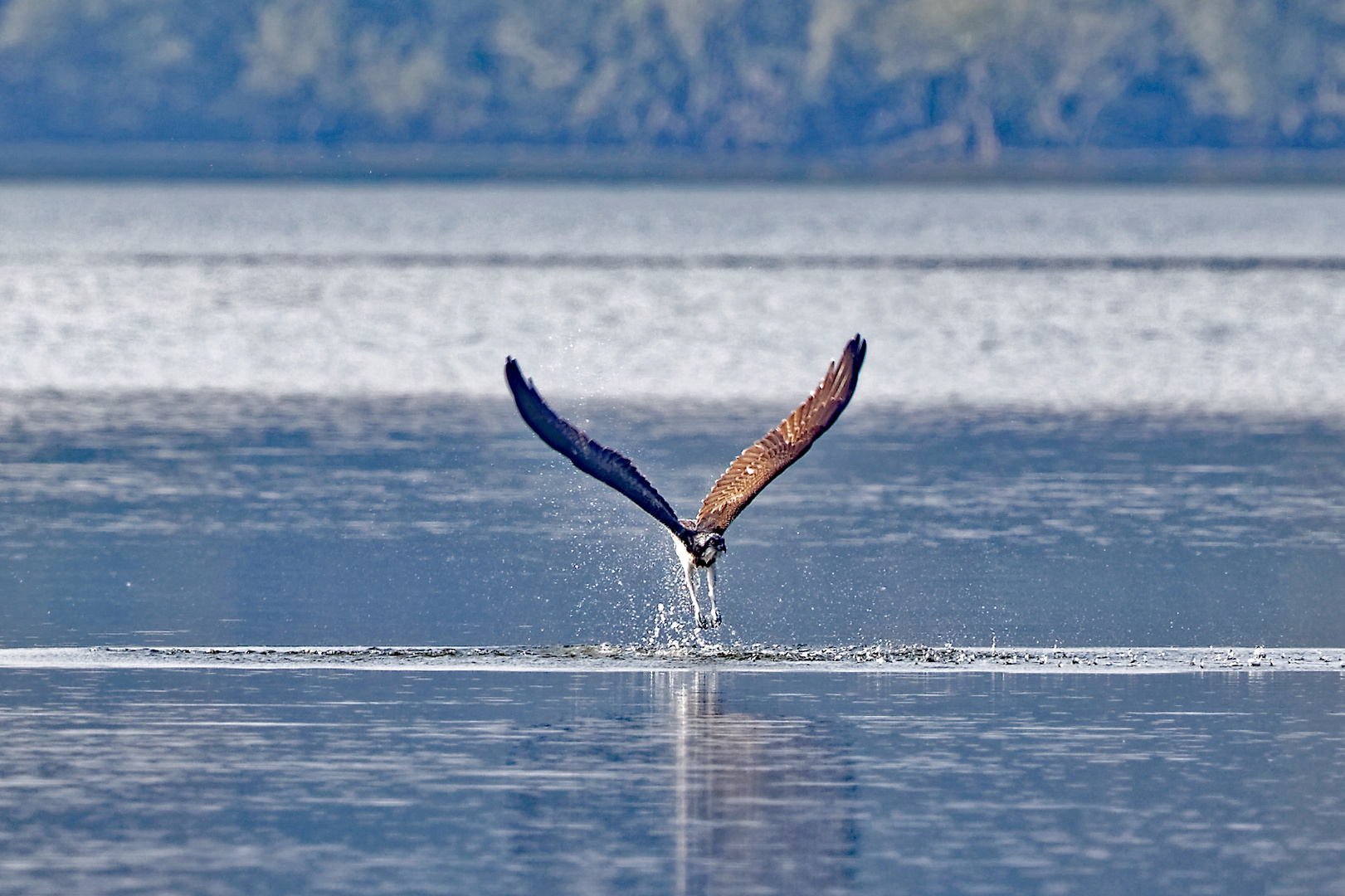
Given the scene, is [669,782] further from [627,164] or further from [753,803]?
[627,164]

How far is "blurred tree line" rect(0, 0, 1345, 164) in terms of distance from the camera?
413 feet

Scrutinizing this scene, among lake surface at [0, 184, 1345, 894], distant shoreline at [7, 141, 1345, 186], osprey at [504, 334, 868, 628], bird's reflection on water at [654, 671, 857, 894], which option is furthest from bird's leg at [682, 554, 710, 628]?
distant shoreline at [7, 141, 1345, 186]

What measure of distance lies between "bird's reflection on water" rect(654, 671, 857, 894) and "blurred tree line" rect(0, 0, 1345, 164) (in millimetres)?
115243

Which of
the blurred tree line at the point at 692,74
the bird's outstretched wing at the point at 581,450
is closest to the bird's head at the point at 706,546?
the bird's outstretched wing at the point at 581,450

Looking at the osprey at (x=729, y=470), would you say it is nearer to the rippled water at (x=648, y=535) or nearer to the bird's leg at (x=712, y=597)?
the bird's leg at (x=712, y=597)

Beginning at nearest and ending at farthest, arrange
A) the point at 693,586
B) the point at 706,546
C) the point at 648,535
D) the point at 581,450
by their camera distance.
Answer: the point at 581,450
the point at 706,546
the point at 693,586
the point at 648,535

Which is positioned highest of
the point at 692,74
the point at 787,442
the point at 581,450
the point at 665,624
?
the point at 692,74

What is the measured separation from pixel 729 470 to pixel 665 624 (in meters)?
1.21

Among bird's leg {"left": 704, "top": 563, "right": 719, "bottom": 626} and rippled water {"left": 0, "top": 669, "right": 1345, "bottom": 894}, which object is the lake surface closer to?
rippled water {"left": 0, "top": 669, "right": 1345, "bottom": 894}

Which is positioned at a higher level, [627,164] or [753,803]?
[627,164]

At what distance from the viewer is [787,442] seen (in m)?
12.0

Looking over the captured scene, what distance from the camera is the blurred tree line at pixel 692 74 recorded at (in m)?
126

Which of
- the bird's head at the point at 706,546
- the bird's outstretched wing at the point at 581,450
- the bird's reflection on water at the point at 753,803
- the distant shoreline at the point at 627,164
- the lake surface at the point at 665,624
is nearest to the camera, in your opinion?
the bird's reflection on water at the point at 753,803

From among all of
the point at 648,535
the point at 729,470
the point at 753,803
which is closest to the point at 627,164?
the point at 648,535
